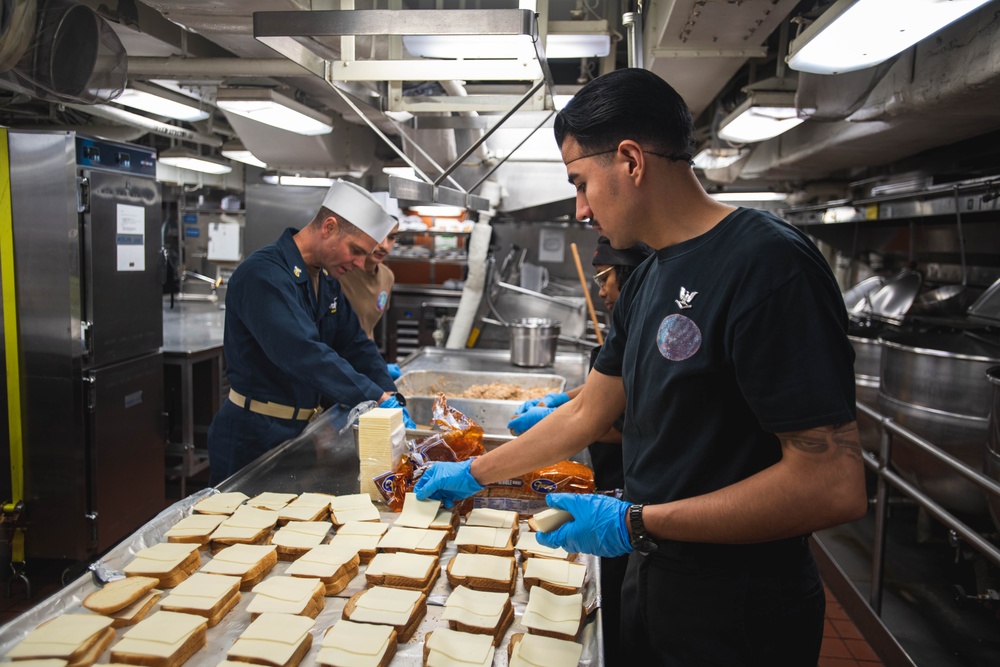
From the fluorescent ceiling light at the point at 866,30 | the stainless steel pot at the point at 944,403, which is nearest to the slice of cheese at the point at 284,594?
the fluorescent ceiling light at the point at 866,30

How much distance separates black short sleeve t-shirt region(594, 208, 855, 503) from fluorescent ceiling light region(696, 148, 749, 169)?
12.2ft

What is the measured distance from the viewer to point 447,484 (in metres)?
1.83

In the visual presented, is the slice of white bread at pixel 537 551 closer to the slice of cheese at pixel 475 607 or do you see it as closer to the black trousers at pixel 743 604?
the slice of cheese at pixel 475 607

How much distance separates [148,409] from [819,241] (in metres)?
6.47

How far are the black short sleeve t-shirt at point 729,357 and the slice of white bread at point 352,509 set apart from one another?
77cm

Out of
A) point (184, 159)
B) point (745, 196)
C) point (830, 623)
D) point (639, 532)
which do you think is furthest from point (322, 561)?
point (745, 196)

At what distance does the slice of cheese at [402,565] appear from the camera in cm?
153

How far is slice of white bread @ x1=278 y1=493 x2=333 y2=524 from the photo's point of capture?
1856mm

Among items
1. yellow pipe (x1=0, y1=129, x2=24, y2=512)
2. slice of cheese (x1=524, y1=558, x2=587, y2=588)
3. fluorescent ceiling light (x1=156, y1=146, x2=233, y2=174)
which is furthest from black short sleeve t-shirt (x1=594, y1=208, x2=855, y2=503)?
fluorescent ceiling light (x1=156, y1=146, x2=233, y2=174)

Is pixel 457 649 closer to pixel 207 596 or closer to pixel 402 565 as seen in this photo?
pixel 402 565

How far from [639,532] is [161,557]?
1.12 m

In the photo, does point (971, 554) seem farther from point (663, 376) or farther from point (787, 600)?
point (663, 376)

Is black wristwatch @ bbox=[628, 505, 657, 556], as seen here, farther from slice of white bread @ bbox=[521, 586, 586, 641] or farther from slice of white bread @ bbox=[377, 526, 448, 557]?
slice of white bread @ bbox=[377, 526, 448, 557]

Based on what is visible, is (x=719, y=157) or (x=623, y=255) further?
(x=719, y=157)
